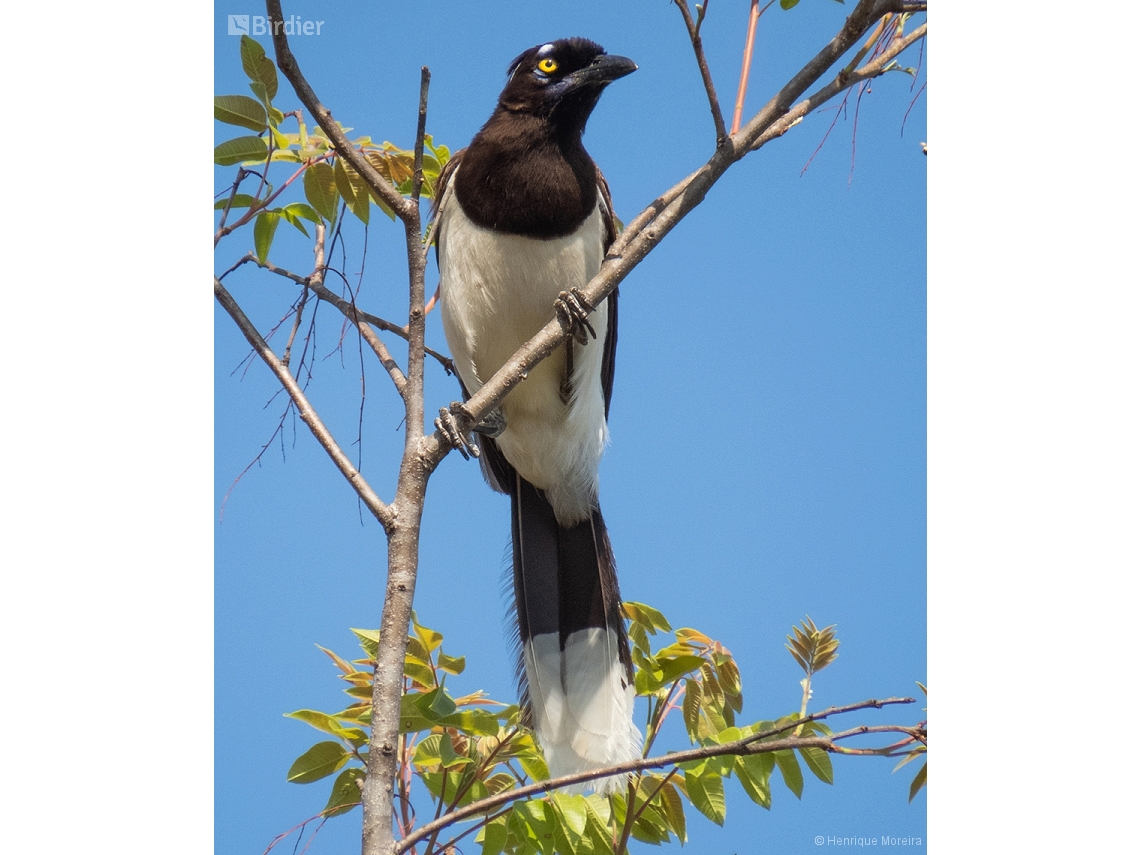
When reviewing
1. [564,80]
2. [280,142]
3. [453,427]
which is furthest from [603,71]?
[453,427]

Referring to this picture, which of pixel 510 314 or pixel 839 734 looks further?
pixel 510 314

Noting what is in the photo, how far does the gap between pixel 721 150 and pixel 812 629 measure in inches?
23.8

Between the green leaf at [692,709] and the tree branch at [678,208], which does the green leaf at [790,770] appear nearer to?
the green leaf at [692,709]

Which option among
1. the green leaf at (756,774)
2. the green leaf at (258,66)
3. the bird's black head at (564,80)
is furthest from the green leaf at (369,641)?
the bird's black head at (564,80)

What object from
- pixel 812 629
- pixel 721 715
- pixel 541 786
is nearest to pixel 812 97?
pixel 812 629

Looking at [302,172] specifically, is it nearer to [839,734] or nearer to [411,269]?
[411,269]

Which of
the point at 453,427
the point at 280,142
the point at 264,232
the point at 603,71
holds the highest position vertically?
the point at 603,71

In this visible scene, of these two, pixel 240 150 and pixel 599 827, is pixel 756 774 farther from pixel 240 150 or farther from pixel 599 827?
pixel 240 150

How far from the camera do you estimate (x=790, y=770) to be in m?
1.28

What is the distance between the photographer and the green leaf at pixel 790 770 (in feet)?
4.18

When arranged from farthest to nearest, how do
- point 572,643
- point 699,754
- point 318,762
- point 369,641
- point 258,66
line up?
point 572,643 < point 258,66 < point 369,641 < point 318,762 < point 699,754

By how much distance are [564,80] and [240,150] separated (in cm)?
59

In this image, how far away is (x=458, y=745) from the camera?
1.40 metres

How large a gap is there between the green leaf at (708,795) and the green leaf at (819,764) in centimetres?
12
